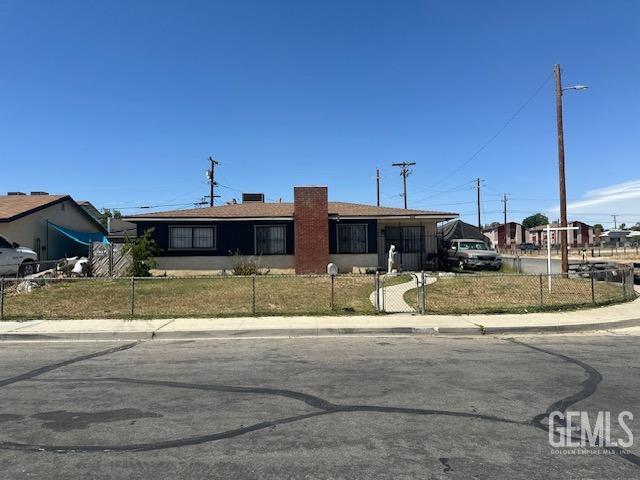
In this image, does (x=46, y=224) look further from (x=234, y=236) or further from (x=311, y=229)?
(x=311, y=229)

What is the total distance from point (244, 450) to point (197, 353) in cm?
469

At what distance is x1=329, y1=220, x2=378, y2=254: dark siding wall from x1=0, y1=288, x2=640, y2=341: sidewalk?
12.7 meters

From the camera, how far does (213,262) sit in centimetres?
2464

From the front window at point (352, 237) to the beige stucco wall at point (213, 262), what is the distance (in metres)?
2.67

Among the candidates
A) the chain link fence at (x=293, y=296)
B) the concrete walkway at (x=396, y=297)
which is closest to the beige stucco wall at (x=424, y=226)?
the concrete walkway at (x=396, y=297)

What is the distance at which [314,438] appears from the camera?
15.1ft

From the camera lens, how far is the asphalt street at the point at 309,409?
4.04 metres

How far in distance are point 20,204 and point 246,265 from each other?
46.4 feet

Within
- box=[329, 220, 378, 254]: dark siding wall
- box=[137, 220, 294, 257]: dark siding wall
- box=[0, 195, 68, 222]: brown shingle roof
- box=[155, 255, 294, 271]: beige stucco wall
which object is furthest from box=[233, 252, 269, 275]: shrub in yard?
box=[0, 195, 68, 222]: brown shingle roof

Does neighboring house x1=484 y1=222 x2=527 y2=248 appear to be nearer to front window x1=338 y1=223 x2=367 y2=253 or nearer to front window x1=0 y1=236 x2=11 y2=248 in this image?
front window x1=338 y1=223 x2=367 y2=253

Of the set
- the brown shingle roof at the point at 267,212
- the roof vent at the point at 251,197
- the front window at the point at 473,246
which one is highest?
the roof vent at the point at 251,197

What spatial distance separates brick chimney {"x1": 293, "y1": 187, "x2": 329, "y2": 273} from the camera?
23.9 m

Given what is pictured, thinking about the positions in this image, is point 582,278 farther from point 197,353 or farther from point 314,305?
point 197,353

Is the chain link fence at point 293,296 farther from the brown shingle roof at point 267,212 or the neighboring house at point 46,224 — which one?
the neighboring house at point 46,224
